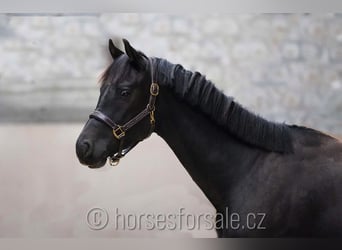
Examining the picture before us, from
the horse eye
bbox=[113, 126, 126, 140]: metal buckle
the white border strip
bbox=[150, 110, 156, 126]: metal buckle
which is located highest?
the white border strip

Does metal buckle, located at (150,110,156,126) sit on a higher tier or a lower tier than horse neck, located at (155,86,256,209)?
higher

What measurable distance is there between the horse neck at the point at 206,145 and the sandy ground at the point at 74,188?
0.30 meters

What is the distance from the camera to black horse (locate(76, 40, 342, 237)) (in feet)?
4.32

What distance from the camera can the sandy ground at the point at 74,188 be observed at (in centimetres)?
167

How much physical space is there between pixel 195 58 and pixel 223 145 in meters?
0.45

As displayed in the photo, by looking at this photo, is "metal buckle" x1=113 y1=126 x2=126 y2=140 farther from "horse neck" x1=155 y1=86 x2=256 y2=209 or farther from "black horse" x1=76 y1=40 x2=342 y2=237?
"horse neck" x1=155 y1=86 x2=256 y2=209

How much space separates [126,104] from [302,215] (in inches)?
22.7

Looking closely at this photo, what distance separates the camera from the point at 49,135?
5.61 feet

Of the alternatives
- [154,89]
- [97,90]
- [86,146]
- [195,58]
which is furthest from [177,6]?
[86,146]

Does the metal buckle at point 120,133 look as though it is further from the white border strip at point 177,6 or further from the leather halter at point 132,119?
the white border strip at point 177,6

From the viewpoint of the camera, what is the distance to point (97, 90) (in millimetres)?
1701

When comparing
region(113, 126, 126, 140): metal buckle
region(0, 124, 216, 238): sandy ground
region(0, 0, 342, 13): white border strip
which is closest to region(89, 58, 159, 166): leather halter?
region(113, 126, 126, 140): metal buckle

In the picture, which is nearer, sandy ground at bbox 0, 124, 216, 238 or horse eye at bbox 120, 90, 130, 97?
horse eye at bbox 120, 90, 130, 97

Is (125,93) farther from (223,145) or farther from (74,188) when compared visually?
(74,188)
